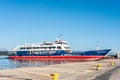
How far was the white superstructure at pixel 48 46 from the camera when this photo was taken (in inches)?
5561

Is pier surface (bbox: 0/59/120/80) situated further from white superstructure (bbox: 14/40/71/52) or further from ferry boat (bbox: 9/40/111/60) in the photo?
white superstructure (bbox: 14/40/71/52)

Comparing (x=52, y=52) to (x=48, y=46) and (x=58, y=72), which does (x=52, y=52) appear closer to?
(x=48, y=46)

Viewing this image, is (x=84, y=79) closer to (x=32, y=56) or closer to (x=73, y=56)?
(x=73, y=56)

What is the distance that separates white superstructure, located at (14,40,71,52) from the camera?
141250 mm

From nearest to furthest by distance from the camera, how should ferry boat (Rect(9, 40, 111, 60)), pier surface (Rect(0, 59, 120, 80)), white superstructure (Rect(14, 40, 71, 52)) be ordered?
pier surface (Rect(0, 59, 120, 80)) → ferry boat (Rect(9, 40, 111, 60)) → white superstructure (Rect(14, 40, 71, 52))

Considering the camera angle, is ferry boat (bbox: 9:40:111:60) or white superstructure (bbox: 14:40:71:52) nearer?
ferry boat (bbox: 9:40:111:60)

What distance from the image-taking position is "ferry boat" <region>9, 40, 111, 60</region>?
130m

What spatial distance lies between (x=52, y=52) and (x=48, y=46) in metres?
4.48

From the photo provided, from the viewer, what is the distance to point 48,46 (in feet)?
470

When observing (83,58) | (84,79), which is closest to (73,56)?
(83,58)

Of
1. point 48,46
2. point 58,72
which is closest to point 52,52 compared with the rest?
point 48,46

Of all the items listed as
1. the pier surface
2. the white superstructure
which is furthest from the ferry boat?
the pier surface

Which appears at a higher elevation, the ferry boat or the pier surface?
the ferry boat

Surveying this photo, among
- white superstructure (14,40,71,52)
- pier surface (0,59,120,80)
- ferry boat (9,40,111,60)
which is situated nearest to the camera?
pier surface (0,59,120,80)
